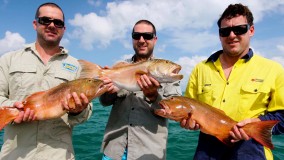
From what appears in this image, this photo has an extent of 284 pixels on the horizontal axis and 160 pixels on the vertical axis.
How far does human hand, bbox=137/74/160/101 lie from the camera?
16.0 ft

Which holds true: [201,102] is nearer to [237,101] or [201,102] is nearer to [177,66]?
[237,101]

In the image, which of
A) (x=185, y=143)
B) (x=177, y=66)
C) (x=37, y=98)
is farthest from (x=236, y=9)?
(x=185, y=143)

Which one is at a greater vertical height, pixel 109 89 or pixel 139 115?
pixel 109 89

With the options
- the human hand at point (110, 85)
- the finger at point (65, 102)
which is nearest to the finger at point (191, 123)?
the human hand at point (110, 85)

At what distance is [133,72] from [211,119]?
1641mm

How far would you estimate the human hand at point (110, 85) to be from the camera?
501cm

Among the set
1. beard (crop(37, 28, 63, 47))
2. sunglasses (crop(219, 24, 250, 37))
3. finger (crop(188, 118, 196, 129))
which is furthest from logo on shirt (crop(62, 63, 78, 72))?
sunglasses (crop(219, 24, 250, 37))

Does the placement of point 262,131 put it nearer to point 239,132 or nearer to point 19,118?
point 239,132

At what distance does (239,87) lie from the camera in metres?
4.36

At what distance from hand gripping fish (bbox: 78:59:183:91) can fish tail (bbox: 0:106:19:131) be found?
1336mm

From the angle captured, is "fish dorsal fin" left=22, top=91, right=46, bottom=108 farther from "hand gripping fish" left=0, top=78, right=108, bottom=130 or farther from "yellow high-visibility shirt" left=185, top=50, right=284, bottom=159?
"yellow high-visibility shirt" left=185, top=50, right=284, bottom=159

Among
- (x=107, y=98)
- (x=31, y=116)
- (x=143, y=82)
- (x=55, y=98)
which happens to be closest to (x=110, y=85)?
(x=107, y=98)

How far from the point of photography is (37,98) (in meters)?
4.45

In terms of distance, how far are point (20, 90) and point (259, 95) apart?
3910 mm
